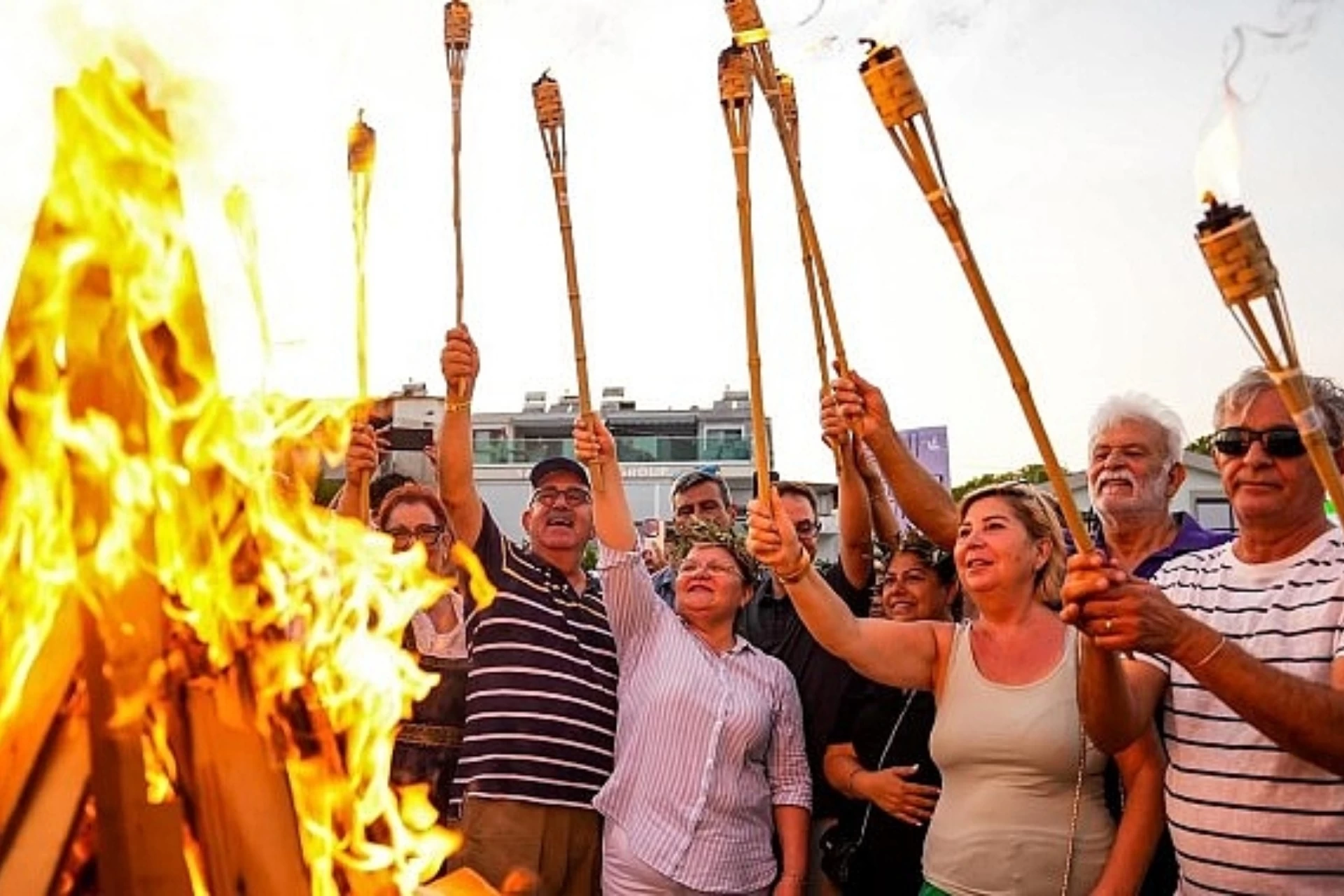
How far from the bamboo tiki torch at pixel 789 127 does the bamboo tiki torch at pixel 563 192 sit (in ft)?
2.72

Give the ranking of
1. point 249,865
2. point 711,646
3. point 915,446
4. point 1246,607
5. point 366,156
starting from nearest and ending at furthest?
point 249,865
point 1246,607
point 366,156
point 711,646
point 915,446

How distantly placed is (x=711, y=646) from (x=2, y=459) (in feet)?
9.60

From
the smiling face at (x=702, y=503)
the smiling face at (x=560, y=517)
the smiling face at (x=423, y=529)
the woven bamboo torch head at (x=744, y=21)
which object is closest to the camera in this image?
the woven bamboo torch head at (x=744, y=21)

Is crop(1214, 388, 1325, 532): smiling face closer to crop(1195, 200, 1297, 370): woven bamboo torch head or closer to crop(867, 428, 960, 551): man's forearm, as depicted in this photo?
crop(1195, 200, 1297, 370): woven bamboo torch head

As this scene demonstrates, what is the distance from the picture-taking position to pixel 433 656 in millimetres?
5512

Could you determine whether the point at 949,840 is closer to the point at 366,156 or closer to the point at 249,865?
the point at 249,865

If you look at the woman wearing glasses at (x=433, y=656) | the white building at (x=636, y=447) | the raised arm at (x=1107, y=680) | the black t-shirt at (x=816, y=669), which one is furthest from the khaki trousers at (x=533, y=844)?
the white building at (x=636, y=447)

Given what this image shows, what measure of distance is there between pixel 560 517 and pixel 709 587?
0.69 meters

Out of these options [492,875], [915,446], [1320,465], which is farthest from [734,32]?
[915,446]

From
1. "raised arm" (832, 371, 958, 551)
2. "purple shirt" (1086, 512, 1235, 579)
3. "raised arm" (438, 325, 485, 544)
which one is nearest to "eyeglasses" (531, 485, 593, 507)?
"raised arm" (438, 325, 485, 544)

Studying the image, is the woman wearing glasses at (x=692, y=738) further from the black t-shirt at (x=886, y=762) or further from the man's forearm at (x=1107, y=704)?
the man's forearm at (x=1107, y=704)

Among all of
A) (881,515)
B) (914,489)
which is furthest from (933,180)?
(881,515)

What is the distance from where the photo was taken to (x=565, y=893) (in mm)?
5035

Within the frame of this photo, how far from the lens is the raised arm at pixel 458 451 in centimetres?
526
